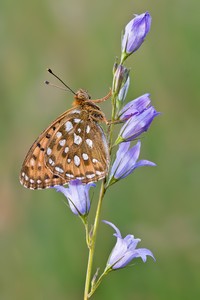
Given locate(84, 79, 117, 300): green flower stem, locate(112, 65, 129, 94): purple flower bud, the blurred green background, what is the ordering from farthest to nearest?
the blurred green background < locate(112, 65, 129, 94): purple flower bud < locate(84, 79, 117, 300): green flower stem

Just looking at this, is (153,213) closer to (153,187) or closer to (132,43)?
(153,187)

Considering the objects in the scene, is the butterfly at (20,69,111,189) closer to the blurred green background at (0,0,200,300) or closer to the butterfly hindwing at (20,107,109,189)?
the butterfly hindwing at (20,107,109,189)

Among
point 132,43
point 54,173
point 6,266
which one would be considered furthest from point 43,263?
point 132,43

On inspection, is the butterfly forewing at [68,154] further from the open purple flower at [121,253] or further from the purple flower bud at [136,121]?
the open purple flower at [121,253]

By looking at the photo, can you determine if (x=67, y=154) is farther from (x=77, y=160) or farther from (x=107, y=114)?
(x=107, y=114)

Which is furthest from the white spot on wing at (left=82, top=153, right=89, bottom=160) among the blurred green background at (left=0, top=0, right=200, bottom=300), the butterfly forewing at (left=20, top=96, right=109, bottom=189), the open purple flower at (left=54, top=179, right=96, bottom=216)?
the blurred green background at (left=0, top=0, right=200, bottom=300)

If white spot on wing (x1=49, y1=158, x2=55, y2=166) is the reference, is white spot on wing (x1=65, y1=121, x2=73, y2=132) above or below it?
above
